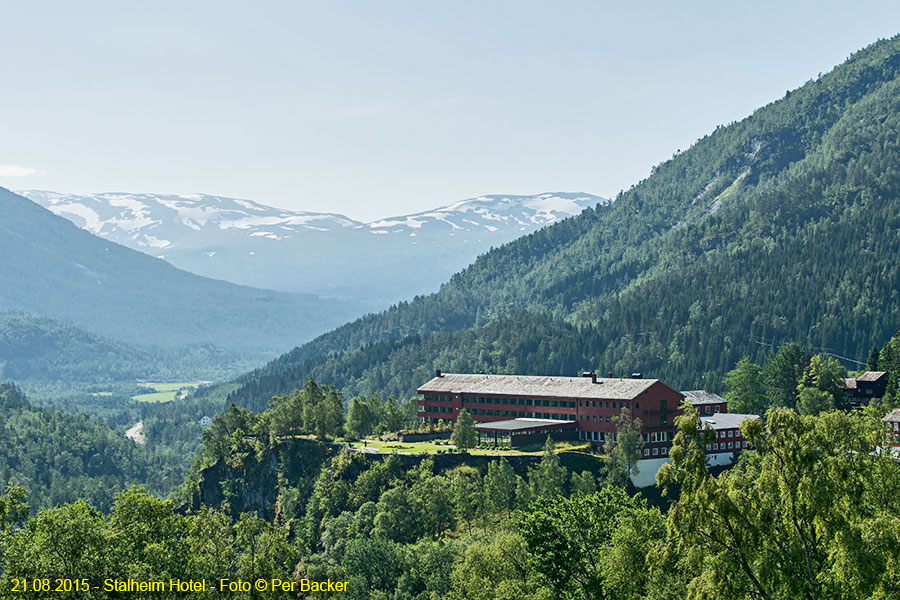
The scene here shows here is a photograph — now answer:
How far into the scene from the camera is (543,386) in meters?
143

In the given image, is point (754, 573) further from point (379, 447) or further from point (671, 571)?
point (379, 447)

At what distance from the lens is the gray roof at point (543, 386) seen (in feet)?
429

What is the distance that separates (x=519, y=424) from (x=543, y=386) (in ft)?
31.9

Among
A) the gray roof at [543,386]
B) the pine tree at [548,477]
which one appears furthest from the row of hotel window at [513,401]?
the pine tree at [548,477]

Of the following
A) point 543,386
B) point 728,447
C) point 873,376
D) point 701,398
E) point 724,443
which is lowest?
point 728,447

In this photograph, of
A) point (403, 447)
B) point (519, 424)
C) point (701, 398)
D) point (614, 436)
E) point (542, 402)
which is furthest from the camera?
point (701, 398)

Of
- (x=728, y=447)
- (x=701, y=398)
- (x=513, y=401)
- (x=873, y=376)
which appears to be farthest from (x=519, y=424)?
(x=873, y=376)

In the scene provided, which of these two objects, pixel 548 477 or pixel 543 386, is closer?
pixel 548 477

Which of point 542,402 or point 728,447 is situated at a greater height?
point 542,402

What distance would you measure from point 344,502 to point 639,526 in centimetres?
6448

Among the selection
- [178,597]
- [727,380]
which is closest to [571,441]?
[727,380]

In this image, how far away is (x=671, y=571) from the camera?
190 feet

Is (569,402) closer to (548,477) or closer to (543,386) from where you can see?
(543,386)

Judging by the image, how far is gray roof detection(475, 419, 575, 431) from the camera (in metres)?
132
